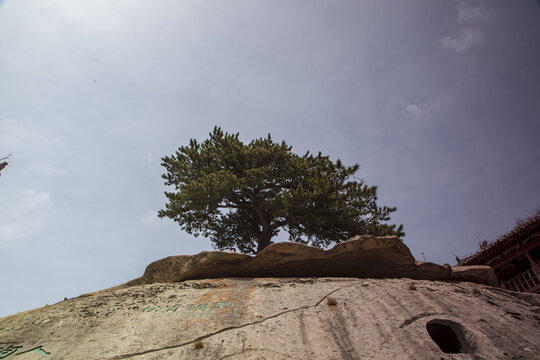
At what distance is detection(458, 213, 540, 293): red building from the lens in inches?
583

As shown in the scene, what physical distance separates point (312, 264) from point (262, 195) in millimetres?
7084

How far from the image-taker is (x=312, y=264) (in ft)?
29.7

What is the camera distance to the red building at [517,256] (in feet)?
48.6

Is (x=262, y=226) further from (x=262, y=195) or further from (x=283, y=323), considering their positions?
(x=283, y=323)

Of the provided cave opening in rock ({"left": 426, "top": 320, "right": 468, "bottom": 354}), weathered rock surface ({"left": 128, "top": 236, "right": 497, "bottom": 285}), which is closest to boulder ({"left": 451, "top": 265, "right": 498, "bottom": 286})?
weathered rock surface ({"left": 128, "top": 236, "right": 497, "bottom": 285})

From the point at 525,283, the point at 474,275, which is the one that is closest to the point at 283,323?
the point at 474,275

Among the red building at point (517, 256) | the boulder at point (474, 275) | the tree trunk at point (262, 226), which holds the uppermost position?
the tree trunk at point (262, 226)

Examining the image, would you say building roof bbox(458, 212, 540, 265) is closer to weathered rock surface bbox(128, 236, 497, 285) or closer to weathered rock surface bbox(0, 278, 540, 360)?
weathered rock surface bbox(128, 236, 497, 285)

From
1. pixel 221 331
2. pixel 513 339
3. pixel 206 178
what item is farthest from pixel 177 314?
pixel 206 178

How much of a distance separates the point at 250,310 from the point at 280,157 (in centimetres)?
1064

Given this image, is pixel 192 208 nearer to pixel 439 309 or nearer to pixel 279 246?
pixel 279 246

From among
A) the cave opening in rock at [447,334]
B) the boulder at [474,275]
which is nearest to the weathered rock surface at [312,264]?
the boulder at [474,275]

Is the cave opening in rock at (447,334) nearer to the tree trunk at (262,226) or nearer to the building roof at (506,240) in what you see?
the tree trunk at (262,226)

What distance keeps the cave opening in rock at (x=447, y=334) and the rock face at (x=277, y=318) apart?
0.07ft
